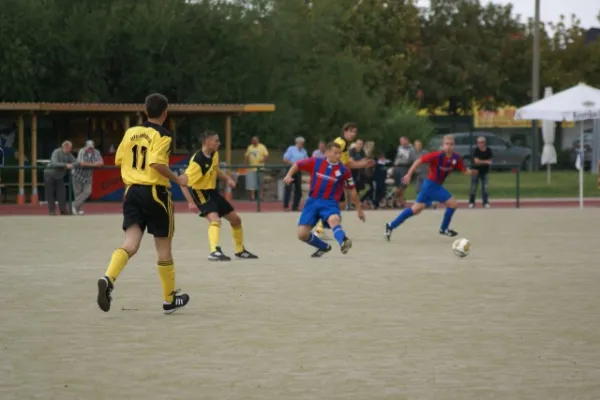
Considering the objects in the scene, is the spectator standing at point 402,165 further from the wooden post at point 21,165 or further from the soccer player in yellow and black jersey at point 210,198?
the soccer player in yellow and black jersey at point 210,198

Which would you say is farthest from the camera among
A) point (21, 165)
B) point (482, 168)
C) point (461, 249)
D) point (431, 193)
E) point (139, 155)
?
point (21, 165)

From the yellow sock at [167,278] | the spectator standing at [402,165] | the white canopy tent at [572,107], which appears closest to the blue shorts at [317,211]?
the yellow sock at [167,278]

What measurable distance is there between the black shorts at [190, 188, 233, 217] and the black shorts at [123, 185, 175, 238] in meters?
6.29

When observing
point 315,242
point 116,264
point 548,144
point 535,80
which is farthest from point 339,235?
point 535,80

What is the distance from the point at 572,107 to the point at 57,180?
12.4m

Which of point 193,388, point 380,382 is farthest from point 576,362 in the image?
point 193,388

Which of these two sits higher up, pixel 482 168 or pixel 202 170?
pixel 202 170

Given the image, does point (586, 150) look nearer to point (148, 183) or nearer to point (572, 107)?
point (572, 107)

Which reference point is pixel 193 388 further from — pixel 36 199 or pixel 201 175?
pixel 36 199

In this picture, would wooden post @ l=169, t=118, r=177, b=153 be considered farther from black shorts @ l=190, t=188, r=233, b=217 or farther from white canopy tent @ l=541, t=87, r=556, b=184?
black shorts @ l=190, t=188, r=233, b=217

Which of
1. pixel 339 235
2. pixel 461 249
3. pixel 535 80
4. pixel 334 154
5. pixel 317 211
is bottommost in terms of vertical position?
pixel 461 249

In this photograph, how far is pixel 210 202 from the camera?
60.4 ft

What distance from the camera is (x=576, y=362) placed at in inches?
366

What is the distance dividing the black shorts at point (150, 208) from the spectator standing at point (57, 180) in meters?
19.9
